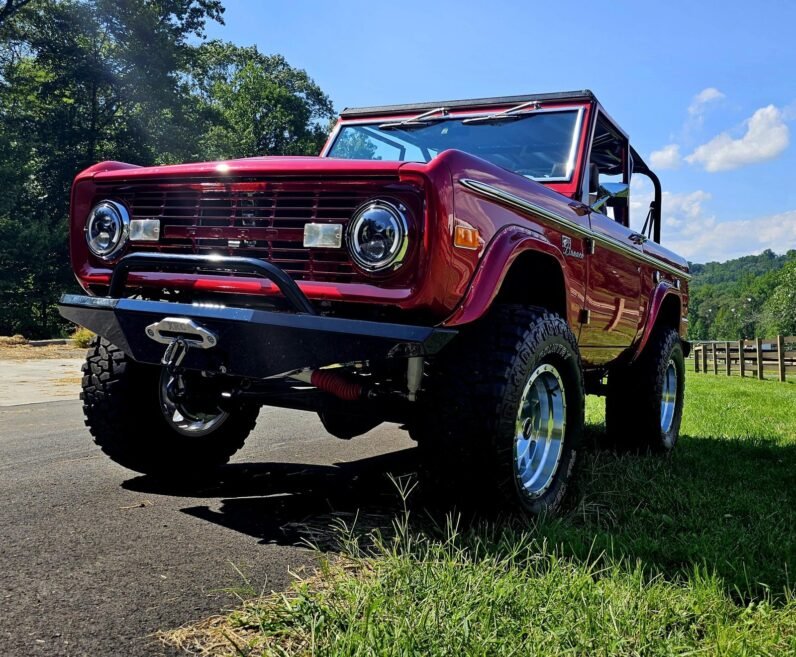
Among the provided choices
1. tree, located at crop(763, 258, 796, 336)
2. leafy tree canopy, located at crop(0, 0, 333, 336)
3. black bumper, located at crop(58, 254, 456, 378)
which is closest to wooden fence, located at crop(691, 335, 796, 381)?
black bumper, located at crop(58, 254, 456, 378)

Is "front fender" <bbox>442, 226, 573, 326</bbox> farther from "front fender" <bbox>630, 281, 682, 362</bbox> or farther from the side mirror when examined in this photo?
"front fender" <bbox>630, 281, 682, 362</bbox>

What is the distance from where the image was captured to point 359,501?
3387 millimetres

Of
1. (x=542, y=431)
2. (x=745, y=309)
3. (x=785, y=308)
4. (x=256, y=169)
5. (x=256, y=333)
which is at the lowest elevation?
(x=542, y=431)

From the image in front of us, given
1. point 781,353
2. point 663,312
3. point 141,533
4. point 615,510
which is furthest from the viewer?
point 781,353

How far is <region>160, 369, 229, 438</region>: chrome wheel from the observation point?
10.9ft

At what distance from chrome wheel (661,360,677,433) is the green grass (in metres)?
2.32

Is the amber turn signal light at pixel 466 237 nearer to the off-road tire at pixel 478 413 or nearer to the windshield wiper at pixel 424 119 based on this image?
the off-road tire at pixel 478 413

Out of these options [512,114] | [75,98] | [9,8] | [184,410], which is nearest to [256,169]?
[184,410]

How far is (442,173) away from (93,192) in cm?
166

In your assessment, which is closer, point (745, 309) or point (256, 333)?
point (256, 333)

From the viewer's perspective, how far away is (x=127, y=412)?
3381 mm

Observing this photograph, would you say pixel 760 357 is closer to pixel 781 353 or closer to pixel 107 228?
pixel 781 353

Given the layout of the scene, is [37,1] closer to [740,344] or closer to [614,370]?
[740,344]

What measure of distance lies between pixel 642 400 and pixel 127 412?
3.43m
